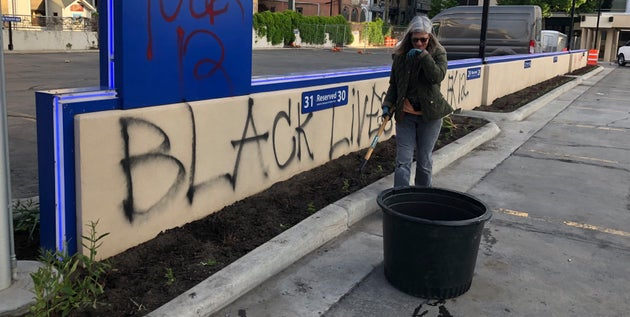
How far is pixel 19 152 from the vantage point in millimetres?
6832

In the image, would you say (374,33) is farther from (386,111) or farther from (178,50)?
(178,50)

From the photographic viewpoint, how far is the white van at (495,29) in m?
17.0

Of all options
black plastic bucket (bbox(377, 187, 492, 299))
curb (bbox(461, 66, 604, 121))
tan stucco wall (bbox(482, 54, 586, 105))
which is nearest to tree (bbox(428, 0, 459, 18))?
tan stucco wall (bbox(482, 54, 586, 105))

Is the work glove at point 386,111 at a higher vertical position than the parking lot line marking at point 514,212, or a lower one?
higher

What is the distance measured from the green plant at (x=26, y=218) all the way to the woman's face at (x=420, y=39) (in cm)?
316

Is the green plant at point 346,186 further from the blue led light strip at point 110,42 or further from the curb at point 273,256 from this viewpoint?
the blue led light strip at point 110,42

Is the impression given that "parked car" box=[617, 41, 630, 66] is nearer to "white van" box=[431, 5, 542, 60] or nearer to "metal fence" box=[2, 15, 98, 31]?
"white van" box=[431, 5, 542, 60]

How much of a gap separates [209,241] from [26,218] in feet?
4.22

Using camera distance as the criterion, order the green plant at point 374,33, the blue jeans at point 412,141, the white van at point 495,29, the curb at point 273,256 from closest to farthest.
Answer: the curb at point 273,256, the blue jeans at point 412,141, the white van at point 495,29, the green plant at point 374,33

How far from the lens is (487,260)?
432cm

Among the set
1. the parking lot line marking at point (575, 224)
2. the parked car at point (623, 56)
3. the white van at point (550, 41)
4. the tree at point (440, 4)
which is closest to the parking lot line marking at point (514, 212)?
the parking lot line marking at point (575, 224)

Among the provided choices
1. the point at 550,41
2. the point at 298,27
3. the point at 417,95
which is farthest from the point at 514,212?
the point at 298,27

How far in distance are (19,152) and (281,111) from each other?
3630mm

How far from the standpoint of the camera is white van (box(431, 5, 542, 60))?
55.9 feet
